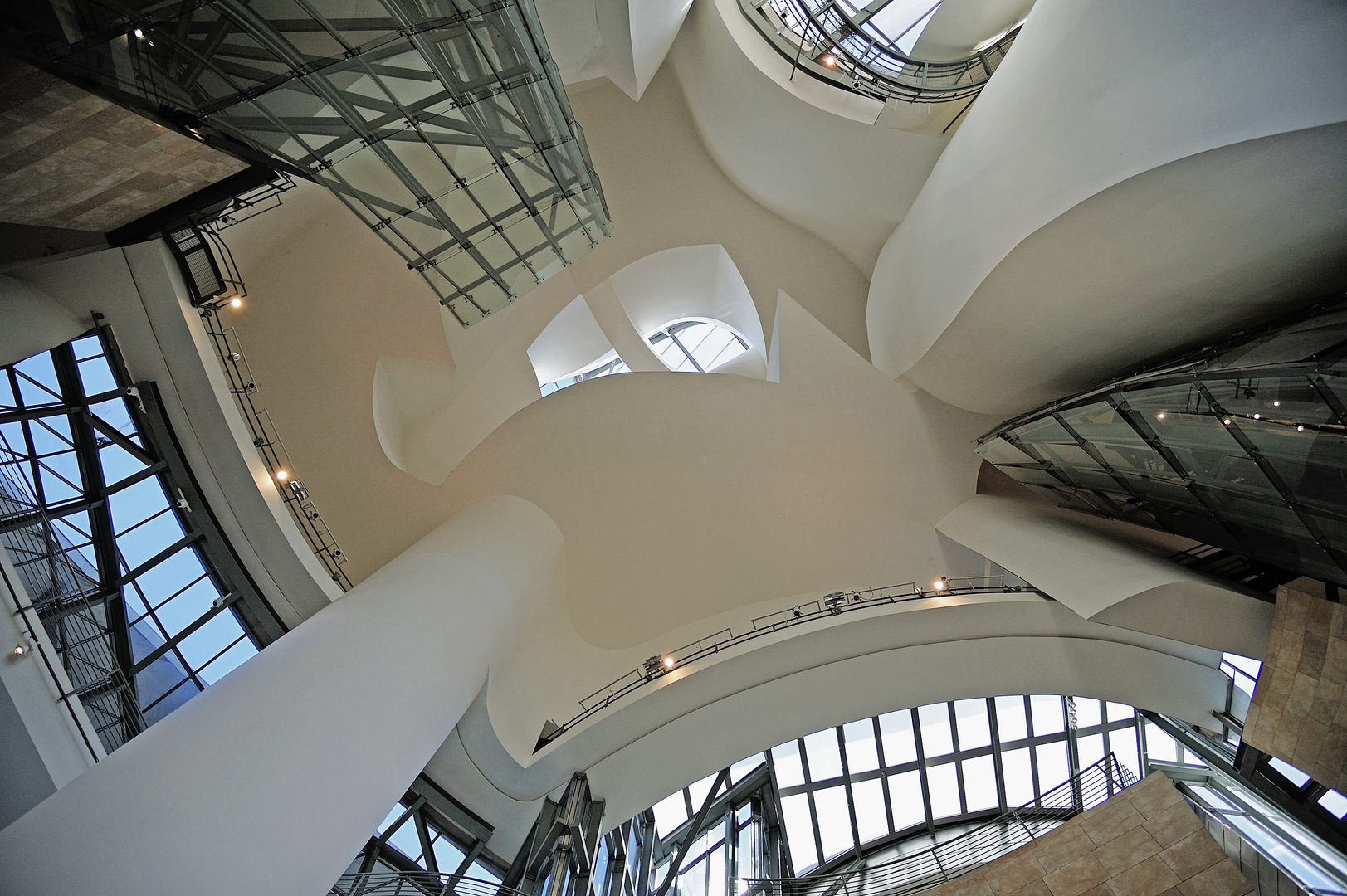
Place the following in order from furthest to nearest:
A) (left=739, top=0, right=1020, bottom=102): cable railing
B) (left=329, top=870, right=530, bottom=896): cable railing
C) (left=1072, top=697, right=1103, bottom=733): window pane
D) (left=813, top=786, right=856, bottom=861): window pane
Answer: (left=813, top=786, right=856, bottom=861): window pane
(left=1072, top=697, right=1103, bottom=733): window pane
(left=739, top=0, right=1020, bottom=102): cable railing
(left=329, top=870, right=530, bottom=896): cable railing

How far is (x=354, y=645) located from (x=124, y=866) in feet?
8.46

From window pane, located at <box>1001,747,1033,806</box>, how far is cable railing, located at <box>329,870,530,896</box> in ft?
39.5

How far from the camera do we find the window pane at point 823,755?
1459 cm

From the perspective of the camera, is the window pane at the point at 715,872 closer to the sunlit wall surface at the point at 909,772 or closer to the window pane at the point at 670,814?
the sunlit wall surface at the point at 909,772

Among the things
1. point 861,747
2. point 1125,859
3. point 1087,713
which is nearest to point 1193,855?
point 1125,859

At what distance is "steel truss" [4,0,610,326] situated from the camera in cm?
455

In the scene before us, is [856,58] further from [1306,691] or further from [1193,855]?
[1193,855]

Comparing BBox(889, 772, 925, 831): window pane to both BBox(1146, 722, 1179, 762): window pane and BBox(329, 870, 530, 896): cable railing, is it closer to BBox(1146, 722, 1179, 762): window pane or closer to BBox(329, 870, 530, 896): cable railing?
BBox(1146, 722, 1179, 762): window pane

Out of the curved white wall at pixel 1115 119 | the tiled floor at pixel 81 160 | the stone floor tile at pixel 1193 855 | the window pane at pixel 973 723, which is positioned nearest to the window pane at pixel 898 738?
the window pane at pixel 973 723

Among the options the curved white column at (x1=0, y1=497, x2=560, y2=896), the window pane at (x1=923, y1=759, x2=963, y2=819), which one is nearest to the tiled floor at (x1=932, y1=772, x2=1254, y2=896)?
the window pane at (x1=923, y1=759, x2=963, y2=819)

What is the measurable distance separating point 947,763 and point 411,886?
1215 cm

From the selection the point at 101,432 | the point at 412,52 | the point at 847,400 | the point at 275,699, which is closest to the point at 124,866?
the point at 275,699

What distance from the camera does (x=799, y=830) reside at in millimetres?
15352

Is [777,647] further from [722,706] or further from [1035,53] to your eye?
[1035,53]
